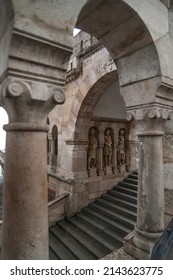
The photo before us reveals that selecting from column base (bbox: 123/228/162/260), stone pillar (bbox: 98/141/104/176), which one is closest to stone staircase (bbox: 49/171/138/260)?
stone pillar (bbox: 98/141/104/176)

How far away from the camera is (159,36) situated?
2.08 metres

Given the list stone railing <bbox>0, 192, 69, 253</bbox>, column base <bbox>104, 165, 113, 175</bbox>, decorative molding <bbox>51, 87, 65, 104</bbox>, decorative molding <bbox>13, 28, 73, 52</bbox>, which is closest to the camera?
decorative molding <bbox>13, 28, 73, 52</bbox>

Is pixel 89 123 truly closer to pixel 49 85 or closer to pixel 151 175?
pixel 151 175

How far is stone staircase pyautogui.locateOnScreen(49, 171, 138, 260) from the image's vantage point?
4.40m

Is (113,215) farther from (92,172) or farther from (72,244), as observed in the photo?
(92,172)

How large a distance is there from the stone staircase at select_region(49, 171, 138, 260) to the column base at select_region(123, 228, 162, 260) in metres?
2.13

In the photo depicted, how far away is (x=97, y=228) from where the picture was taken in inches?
200

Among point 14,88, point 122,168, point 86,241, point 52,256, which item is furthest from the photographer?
point 122,168

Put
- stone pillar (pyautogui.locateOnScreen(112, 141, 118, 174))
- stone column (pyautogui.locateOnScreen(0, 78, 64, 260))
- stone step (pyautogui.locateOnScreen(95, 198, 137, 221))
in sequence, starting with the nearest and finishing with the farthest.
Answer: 1. stone column (pyautogui.locateOnScreen(0, 78, 64, 260))
2. stone step (pyautogui.locateOnScreen(95, 198, 137, 221))
3. stone pillar (pyautogui.locateOnScreen(112, 141, 118, 174))

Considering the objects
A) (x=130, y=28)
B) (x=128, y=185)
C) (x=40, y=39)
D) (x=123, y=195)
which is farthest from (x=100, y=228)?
(x=40, y=39)

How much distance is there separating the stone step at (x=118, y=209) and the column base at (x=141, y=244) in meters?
2.82

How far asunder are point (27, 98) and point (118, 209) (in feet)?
16.2

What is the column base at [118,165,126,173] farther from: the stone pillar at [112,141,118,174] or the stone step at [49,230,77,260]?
the stone step at [49,230,77,260]
